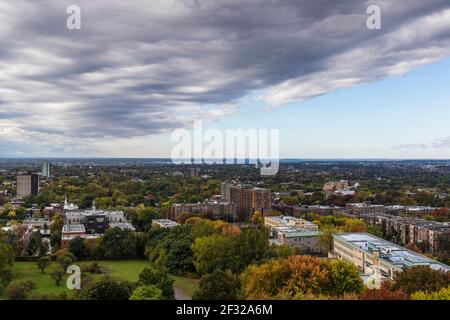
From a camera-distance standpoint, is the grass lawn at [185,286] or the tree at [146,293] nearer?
the tree at [146,293]

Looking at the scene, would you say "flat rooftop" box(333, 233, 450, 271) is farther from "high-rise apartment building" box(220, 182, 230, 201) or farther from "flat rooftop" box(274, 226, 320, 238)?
"high-rise apartment building" box(220, 182, 230, 201)

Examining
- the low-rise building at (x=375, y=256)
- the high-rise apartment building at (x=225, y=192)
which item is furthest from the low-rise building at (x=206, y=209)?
the low-rise building at (x=375, y=256)

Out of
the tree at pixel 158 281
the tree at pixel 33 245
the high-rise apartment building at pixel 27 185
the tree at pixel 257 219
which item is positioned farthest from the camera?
the high-rise apartment building at pixel 27 185

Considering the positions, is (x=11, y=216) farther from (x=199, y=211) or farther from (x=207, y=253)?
(x=207, y=253)

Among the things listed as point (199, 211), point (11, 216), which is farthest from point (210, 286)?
point (11, 216)

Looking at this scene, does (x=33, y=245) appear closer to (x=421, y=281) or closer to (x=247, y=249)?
(x=247, y=249)

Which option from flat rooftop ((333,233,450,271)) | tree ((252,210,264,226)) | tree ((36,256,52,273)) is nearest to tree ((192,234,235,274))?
flat rooftop ((333,233,450,271))

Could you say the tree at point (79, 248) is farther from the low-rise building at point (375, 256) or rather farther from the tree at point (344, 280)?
the tree at point (344, 280)
